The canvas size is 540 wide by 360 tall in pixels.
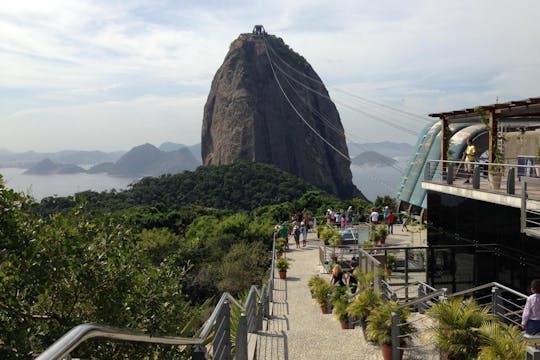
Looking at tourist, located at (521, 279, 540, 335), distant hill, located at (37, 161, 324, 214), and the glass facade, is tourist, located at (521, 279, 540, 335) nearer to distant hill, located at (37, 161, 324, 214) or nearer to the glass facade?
the glass facade

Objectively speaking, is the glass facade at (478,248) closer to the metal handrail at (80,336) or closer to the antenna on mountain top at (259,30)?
the metal handrail at (80,336)

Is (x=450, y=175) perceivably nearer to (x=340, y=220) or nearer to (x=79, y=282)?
(x=79, y=282)

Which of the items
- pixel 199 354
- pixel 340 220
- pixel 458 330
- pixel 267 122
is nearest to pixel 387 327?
pixel 458 330

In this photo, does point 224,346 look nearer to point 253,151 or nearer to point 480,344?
point 480,344

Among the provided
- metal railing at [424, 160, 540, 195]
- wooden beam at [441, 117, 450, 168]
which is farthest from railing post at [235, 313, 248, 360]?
wooden beam at [441, 117, 450, 168]

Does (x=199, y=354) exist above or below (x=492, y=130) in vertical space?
below

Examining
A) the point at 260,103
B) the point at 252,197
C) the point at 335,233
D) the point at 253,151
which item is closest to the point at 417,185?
the point at 335,233

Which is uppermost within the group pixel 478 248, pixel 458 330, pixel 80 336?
pixel 80 336
